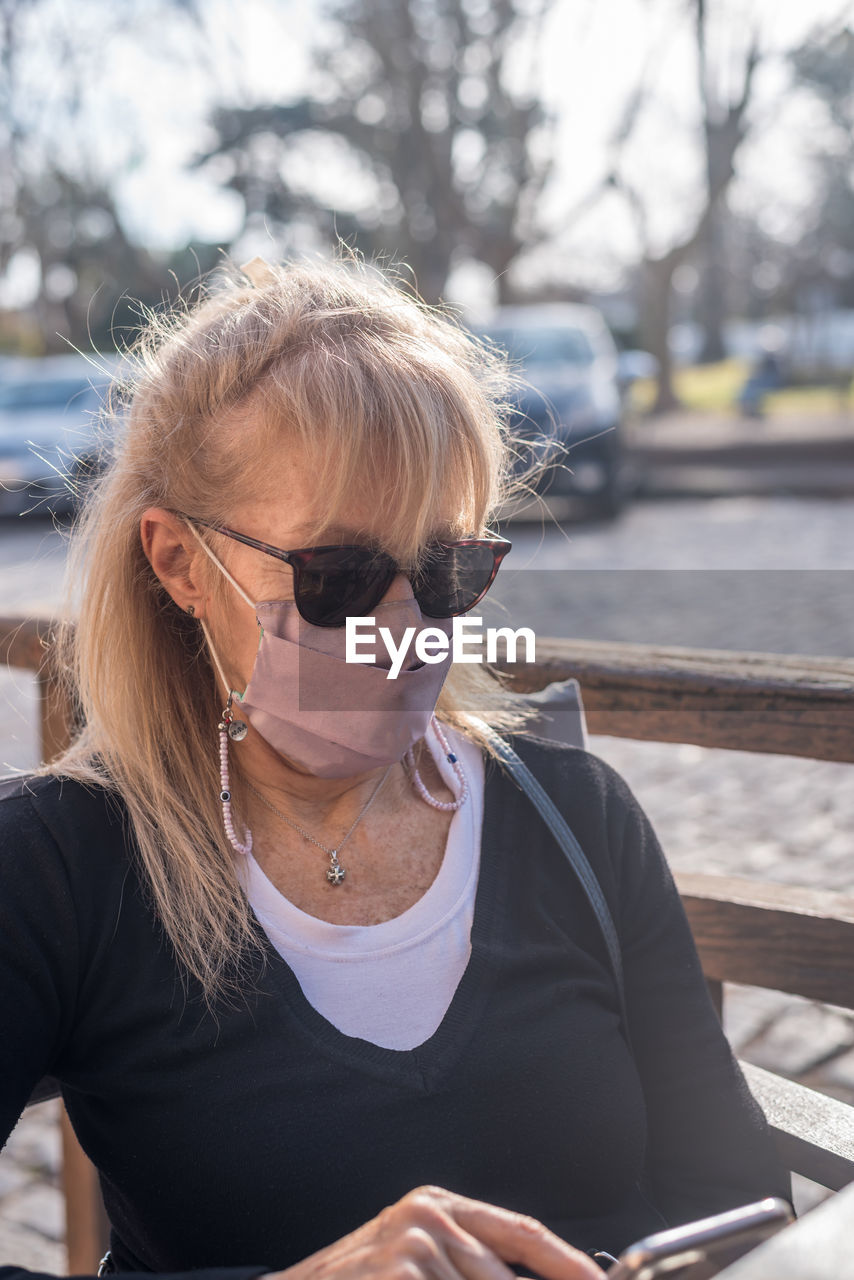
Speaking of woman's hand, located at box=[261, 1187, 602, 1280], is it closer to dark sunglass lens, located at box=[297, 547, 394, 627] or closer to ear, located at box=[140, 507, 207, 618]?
dark sunglass lens, located at box=[297, 547, 394, 627]

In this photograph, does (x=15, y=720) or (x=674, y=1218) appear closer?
(x=674, y=1218)

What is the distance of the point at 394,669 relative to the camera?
167 centimetres

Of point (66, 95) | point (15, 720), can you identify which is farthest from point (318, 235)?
point (15, 720)

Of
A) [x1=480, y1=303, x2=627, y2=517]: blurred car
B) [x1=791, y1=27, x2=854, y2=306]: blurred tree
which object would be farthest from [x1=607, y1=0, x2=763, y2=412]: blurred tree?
[x1=480, y1=303, x2=627, y2=517]: blurred car

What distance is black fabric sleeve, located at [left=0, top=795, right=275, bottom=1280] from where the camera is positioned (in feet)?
4.50

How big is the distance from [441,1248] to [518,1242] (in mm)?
91

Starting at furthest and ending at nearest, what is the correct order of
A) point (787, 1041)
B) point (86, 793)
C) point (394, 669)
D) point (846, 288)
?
point (846, 288)
point (787, 1041)
point (394, 669)
point (86, 793)

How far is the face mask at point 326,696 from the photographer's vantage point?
5.39ft

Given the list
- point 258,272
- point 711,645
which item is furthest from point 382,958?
point 711,645

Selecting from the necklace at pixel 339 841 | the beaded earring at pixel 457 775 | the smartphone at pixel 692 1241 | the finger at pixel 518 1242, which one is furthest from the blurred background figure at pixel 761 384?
the smartphone at pixel 692 1241

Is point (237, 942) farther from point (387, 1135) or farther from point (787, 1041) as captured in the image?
point (787, 1041)

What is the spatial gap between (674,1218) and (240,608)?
3.08 feet

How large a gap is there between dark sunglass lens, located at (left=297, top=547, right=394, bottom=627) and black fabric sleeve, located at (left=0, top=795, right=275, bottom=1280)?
1.35 ft
